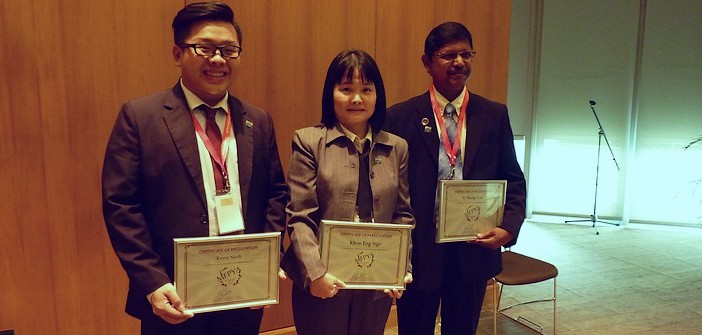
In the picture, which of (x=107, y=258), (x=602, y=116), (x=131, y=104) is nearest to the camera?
(x=131, y=104)

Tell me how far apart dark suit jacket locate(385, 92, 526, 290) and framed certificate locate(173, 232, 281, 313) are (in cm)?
72

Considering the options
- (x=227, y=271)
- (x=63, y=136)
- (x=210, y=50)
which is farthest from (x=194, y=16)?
(x=63, y=136)

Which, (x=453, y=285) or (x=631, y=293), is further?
(x=631, y=293)

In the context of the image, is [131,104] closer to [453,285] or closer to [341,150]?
[341,150]

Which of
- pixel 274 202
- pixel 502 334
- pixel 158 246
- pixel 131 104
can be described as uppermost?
pixel 131 104

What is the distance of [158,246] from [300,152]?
1.87 ft

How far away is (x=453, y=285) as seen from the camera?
7.36 feet

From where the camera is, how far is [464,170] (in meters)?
2.17

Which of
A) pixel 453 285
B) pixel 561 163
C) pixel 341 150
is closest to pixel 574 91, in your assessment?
pixel 561 163

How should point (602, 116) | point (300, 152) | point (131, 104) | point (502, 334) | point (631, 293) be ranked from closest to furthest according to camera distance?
1. point (131, 104)
2. point (300, 152)
3. point (502, 334)
4. point (631, 293)
5. point (602, 116)

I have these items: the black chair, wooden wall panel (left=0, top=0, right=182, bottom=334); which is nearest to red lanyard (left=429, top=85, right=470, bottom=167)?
the black chair

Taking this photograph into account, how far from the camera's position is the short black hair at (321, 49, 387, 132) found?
1.80 meters

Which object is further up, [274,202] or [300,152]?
[300,152]

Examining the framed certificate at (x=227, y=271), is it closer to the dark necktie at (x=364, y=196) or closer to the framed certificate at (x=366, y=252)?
the framed certificate at (x=366, y=252)
